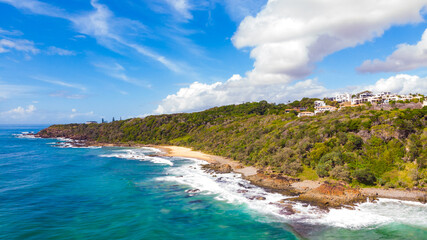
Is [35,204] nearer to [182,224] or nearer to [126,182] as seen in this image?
[126,182]

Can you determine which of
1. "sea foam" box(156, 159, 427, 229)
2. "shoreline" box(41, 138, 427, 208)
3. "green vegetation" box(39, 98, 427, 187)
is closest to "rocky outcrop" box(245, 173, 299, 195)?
"shoreline" box(41, 138, 427, 208)

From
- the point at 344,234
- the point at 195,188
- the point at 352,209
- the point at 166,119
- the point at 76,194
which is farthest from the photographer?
the point at 166,119

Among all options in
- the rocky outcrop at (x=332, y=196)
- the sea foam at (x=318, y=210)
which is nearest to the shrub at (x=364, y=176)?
the rocky outcrop at (x=332, y=196)

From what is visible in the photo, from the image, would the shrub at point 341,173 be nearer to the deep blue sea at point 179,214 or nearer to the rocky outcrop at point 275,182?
the rocky outcrop at point 275,182

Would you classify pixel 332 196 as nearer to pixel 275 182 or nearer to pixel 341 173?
pixel 341 173

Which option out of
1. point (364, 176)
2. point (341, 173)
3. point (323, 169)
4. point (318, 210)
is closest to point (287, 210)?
point (318, 210)

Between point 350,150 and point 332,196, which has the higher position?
point 350,150

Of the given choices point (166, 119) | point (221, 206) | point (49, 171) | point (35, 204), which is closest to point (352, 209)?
point (221, 206)
